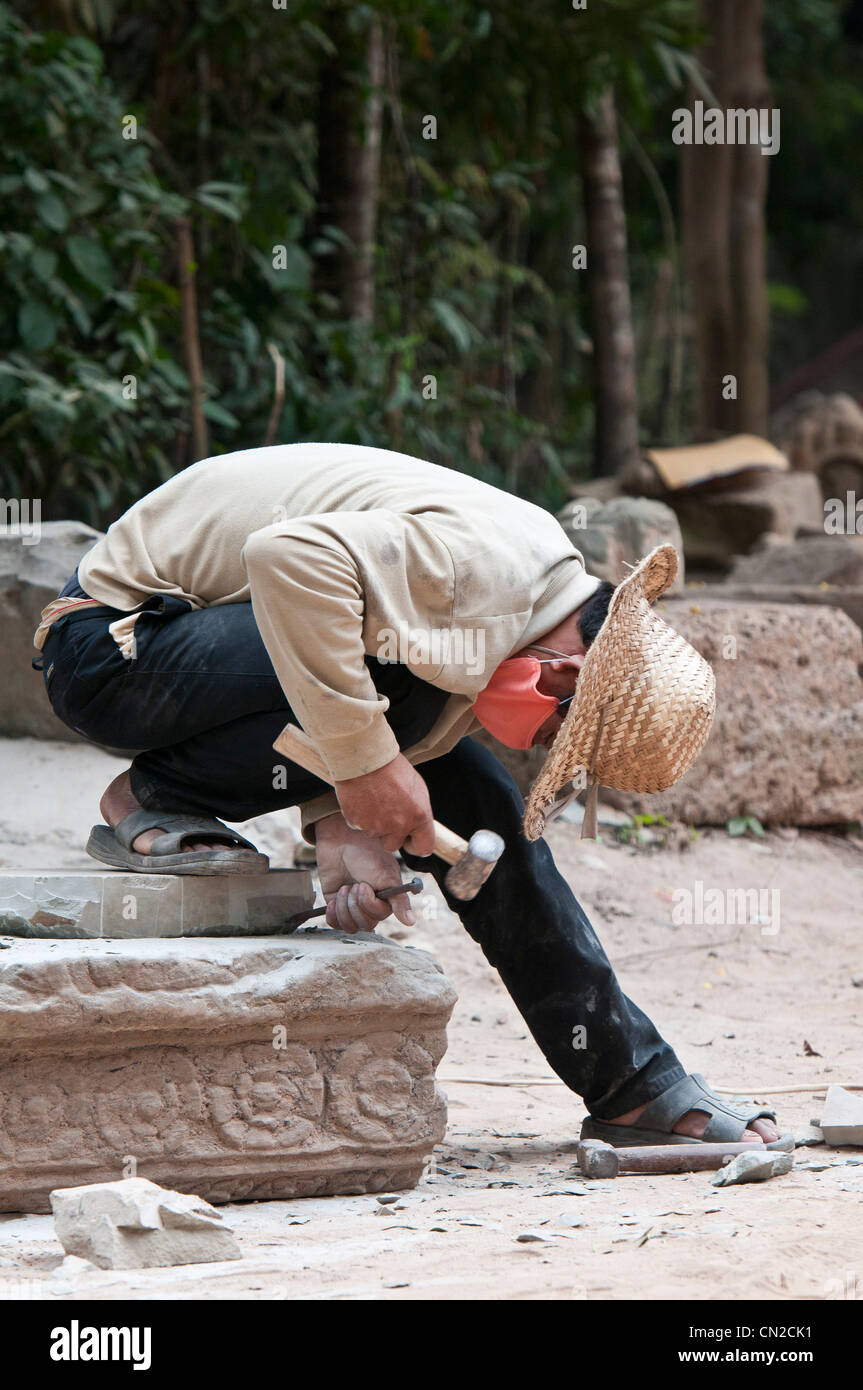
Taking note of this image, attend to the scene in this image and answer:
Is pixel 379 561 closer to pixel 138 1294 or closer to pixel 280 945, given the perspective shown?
pixel 280 945

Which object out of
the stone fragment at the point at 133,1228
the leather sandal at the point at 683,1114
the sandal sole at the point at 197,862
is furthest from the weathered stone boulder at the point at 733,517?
the stone fragment at the point at 133,1228

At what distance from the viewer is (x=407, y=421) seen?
6777 millimetres

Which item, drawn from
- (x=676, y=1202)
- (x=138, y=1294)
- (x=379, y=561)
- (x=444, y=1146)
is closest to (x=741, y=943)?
(x=444, y=1146)

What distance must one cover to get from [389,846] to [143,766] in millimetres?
506

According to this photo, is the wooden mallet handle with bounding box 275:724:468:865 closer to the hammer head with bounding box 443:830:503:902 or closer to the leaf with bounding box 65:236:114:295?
the hammer head with bounding box 443:830:503:902

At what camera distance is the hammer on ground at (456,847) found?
2.29 m

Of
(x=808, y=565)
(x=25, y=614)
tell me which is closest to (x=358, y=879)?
(x=25, y=614)

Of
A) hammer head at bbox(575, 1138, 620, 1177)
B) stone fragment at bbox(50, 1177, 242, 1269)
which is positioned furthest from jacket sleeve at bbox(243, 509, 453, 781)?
hammer head at bbox(575, 1138, 620, 1177)

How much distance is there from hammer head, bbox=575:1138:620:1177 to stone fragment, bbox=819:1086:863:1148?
432mm

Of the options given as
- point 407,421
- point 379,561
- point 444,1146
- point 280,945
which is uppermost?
point 407,421

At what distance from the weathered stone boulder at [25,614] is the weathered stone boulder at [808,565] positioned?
3430mm

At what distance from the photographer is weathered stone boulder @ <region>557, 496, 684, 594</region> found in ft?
16.7

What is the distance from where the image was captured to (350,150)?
21.5 ft

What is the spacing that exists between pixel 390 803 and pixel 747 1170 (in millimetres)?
846
